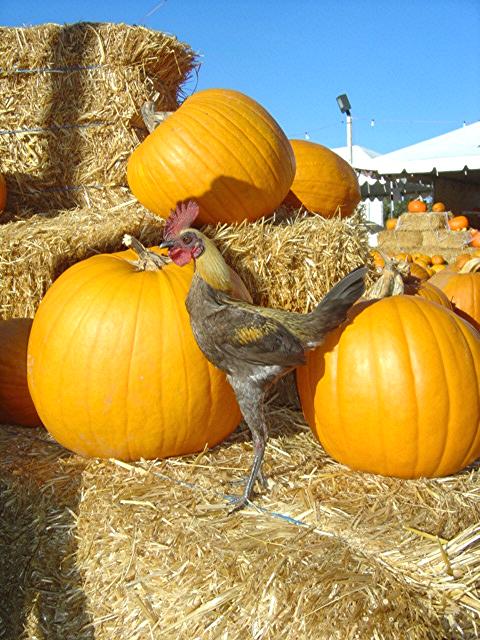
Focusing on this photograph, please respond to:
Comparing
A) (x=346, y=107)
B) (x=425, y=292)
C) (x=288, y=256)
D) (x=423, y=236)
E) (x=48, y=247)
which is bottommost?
(x=423, y=236)

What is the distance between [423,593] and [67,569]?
133 cm

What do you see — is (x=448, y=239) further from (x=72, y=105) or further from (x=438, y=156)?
(x=72, y=105)

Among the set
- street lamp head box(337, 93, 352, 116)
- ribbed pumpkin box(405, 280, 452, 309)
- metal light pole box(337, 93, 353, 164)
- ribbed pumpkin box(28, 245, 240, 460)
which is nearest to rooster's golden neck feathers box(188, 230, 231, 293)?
ribbed pumpkin box(28, 245, 240, 460)

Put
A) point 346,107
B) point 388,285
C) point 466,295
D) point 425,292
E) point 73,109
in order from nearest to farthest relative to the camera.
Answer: point 388,285
point 425,292
point 466,295
point 73,109
point 346,107

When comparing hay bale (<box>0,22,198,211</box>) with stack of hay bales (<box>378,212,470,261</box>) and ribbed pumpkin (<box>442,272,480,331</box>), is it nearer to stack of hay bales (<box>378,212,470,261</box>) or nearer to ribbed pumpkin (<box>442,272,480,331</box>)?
ribbed pumpkin (<box>442,272,480,331</box>)

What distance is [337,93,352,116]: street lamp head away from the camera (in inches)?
776

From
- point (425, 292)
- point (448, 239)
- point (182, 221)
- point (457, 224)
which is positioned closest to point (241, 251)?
point (182, 221)

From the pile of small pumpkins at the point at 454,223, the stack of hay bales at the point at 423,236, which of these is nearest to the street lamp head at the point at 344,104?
the pile of small pumpkins at the point at 454,223

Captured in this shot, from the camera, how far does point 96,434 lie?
2.67 meters

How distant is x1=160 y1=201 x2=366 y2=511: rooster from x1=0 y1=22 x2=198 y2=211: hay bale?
7.26 ft

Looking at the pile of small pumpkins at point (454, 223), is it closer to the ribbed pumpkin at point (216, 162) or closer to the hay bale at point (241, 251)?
the hay bale at point (241, 251)

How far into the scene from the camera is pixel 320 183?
401cm

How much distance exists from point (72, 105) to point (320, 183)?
1.90m

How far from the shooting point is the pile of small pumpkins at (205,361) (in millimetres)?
A: 2377
